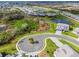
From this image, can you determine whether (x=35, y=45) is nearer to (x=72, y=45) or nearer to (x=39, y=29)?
(x=39, y=29)

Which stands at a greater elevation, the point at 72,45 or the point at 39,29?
the point at 39,29

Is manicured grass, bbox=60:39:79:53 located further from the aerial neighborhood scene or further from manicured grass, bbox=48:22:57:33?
manicured grass, bbox=48:22:57:33

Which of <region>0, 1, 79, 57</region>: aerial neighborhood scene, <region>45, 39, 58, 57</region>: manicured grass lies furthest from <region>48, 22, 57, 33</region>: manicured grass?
<region>45, 39, 58, 57</region>: manicured grass

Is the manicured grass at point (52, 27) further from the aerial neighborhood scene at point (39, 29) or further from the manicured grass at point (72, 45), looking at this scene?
the manicured grass at point (72, 45)

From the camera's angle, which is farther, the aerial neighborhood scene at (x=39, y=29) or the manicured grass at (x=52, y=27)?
the manicured grass at (x=52, y=27)

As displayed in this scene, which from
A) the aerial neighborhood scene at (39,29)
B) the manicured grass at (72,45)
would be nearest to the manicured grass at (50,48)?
the aerial neighborhood scene at (39,29)

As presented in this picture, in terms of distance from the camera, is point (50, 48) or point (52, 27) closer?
point (50, 48)

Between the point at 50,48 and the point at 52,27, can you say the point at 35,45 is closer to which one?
the point at 50,48

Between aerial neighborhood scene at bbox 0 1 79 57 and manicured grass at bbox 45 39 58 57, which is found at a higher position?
aerial neighborhood scene at bbox 0 1 79 57

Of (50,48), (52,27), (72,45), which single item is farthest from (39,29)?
(72,45)
